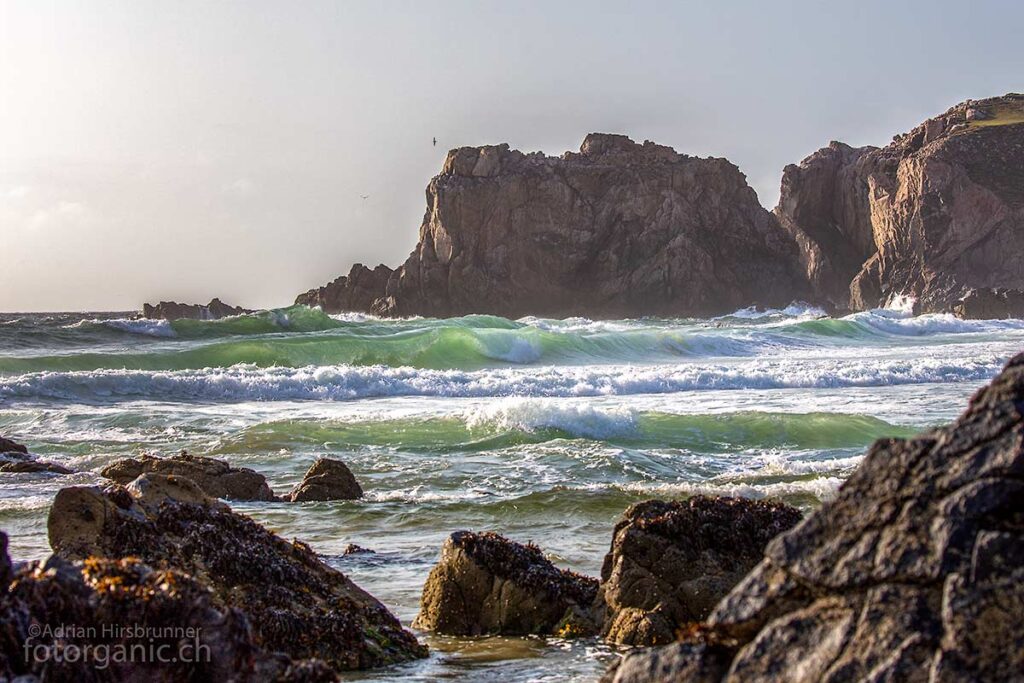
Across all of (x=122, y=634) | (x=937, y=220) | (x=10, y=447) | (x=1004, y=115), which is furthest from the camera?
(x=1004, y=115)

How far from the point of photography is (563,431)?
17.8 metres

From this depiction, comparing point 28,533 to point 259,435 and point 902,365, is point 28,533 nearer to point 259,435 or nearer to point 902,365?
point 259,435

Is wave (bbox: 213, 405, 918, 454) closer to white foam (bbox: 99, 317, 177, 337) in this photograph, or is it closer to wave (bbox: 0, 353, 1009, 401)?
A: wave (bbox: 0, 353, 1009, 401)

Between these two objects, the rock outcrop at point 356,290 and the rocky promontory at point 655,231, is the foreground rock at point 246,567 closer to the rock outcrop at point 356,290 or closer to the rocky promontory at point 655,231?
the rocky promontory at point 655,231

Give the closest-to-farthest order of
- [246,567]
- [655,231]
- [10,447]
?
1. [246,567]
2. [10,447]
3. [655,231]

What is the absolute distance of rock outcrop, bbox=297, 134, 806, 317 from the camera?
102m

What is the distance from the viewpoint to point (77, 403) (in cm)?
2609

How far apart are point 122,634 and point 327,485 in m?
8.55

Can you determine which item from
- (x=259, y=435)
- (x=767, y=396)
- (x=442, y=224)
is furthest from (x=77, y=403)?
(x=442, y=224)

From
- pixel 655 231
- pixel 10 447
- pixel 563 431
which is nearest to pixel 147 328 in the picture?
pixel 10 447

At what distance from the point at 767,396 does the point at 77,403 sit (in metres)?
15.8

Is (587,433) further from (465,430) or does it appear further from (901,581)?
(901,581)

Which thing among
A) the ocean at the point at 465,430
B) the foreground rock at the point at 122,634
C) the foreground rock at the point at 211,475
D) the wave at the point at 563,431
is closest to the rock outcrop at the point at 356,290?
the ocean at the point at 465,430

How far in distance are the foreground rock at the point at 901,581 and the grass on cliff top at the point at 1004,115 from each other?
105m
